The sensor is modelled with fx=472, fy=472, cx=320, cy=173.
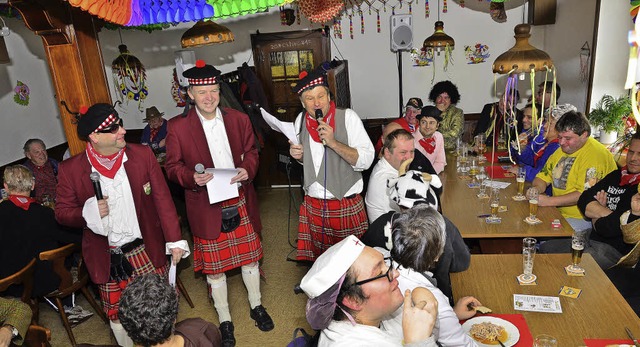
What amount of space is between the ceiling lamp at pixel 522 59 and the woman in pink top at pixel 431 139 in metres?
1.59

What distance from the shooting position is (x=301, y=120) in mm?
3625

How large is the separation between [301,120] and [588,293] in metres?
2.19

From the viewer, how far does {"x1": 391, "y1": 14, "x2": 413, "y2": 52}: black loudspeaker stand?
6617 millimetres

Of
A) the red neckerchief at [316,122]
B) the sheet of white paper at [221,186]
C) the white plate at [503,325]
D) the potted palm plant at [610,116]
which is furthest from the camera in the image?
the potted palm plant at [610,116]

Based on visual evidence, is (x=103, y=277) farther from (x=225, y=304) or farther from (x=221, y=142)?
(x=221, y=142)

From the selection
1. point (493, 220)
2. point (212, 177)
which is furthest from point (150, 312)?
point (493, 220)

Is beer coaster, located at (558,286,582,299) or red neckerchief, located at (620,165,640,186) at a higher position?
red neckerchief, located at (620,165,640,186)

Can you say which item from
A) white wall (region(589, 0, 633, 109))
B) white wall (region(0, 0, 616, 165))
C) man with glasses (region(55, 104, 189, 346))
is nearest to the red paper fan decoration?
white wall (region(0, 0, 616, 165))

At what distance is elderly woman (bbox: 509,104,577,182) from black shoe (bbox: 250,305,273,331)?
2.64 m

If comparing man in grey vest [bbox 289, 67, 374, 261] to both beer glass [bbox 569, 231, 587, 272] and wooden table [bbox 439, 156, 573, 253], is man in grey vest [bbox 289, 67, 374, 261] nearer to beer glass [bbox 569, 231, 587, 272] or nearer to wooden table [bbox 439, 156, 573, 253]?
wooden table [bbox 439, 156, 573, 253]

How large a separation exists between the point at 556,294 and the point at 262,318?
2190 millimetres

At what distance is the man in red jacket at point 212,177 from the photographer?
3.28 m

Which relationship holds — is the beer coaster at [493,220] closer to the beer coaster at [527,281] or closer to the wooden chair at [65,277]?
the beer coaster at [527,281]

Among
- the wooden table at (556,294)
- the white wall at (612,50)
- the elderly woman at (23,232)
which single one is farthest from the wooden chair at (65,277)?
the white wall at (612,50)
